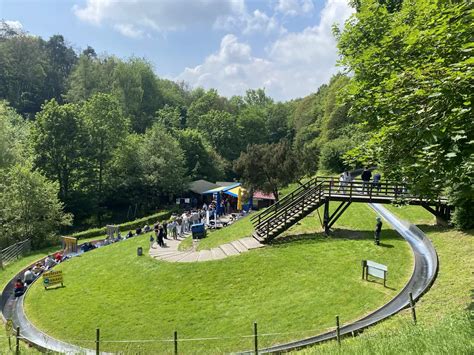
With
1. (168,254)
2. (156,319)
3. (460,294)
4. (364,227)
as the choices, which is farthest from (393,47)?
(168,254)

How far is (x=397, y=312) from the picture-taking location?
11852mm

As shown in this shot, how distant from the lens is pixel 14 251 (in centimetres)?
2909

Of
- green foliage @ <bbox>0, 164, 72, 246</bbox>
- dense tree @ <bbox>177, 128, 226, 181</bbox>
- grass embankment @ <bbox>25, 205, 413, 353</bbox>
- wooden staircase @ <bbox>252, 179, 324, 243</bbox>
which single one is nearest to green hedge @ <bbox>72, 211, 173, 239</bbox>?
green foliage @ <bbox>0, 164, 72, 246</bbox>

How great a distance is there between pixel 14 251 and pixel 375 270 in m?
26.9

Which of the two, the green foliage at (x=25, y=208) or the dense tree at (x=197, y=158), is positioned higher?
the dense tree at (x=197, y=158)

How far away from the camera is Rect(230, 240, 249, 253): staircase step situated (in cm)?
1981

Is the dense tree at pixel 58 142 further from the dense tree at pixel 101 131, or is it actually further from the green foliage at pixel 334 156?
the green foliage at pixel 334 156

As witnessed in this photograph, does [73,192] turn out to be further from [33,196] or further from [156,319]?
[156,319]

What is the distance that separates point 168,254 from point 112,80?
72.3 m

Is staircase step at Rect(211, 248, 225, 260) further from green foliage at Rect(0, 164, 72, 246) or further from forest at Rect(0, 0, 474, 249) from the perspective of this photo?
green foliage at Rect(0, 164, 72, 246)

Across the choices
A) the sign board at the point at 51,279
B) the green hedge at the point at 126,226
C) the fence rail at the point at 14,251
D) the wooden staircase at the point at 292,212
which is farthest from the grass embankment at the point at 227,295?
the green hedge at the point at 126,226

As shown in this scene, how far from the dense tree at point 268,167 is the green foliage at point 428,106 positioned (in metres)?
19.3

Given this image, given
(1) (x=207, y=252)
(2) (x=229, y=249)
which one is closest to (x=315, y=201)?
(2) (x=229, y=249)

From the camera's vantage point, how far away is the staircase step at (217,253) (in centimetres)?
1952
